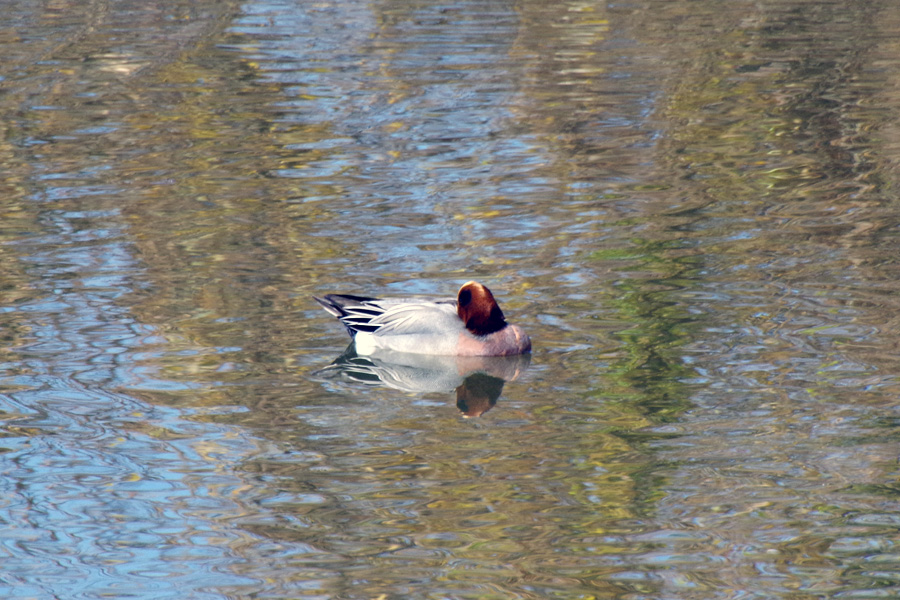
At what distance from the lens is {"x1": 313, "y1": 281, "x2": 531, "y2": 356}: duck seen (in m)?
8.29

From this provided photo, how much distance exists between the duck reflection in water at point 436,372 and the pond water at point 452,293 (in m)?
0.03

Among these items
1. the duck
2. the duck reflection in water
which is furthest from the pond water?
the duck

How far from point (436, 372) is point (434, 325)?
0.30 m

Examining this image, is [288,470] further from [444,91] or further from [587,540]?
[444,91]

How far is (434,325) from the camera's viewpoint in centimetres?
848

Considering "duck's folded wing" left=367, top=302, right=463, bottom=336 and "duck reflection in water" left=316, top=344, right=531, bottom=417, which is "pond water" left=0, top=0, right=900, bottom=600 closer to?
"duck reflection in water" left=316, top=344, right=531, bottom=417

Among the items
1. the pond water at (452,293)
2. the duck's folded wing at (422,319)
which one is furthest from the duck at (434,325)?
the pond water at (452,293)

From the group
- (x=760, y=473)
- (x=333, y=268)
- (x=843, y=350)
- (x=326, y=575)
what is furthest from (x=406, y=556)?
(x=333, y=268)

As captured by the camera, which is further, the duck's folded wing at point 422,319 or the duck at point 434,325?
the duck's folded wing at point 422,319

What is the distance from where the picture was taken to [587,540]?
5906 millimetres

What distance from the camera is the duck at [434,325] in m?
8.29

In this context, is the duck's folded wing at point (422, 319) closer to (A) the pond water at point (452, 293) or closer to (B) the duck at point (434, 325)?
(B) the duck at point (434, 325)

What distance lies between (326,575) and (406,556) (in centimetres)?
37

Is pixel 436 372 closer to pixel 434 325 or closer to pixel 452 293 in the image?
pixel 434 325
